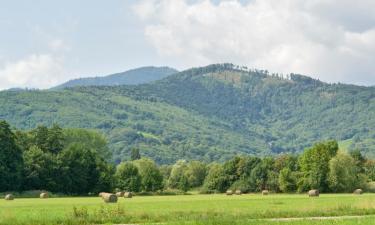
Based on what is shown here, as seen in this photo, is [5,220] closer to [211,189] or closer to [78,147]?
[78,147]

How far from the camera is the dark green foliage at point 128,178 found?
392 ft

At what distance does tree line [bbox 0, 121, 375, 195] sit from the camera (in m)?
96.9

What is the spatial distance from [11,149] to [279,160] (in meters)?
65.3

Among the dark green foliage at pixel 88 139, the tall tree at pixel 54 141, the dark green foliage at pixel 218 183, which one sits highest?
the dark green foliage at pixel 88 139

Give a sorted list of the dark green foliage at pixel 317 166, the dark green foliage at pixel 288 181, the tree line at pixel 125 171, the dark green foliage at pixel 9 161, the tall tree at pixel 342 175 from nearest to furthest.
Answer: the dark green foliage at pixel 9 161, the tree line at pixel 125 171, the tall tree at pixel 342 175, the dark green foliage at pixel 317 166, the dark green foliage at pixel 288 181

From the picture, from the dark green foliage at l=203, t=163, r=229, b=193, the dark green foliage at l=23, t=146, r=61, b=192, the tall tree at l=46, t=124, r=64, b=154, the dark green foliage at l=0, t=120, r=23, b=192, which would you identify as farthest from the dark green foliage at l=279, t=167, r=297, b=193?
the dark green foliage at l=0, t=120, r=23, b=192

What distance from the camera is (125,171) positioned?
397ft

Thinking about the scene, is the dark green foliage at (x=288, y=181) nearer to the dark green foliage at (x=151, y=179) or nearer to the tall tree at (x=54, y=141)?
the dark green foliage at (x=151, y=179)

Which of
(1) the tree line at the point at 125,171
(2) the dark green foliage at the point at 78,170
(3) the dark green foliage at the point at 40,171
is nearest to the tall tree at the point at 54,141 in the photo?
(1) the tree line at the point at 125,171

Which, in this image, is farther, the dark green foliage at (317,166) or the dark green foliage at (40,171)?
the dark green foliage at (317,166)

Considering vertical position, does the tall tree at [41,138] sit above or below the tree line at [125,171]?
above

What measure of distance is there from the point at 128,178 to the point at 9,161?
3148cm

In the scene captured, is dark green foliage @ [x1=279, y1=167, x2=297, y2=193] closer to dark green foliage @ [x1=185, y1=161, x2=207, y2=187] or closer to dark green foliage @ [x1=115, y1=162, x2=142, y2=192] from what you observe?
dark green foliage @ [x1=115, y1=162, x2=142, y2=192]

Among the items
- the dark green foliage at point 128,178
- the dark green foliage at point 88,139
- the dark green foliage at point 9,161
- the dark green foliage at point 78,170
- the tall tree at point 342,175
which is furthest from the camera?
the dark green foliage at point 88,139
